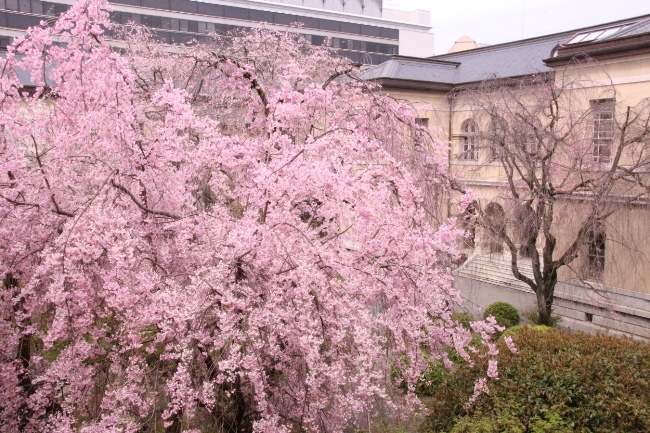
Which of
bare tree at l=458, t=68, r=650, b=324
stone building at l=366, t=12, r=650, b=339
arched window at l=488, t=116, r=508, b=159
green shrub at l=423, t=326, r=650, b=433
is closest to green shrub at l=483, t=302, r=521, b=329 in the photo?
bare tree at l=458, t=68, r=650, b=324

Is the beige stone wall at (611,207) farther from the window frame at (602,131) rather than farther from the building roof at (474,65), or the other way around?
the building roof at (474,65)

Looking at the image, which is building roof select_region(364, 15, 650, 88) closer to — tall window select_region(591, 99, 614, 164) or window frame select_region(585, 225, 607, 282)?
tall window select_region(591, 99, 614, 164)

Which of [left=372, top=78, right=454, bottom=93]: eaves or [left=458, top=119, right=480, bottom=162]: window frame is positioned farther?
[left=372, top=78, right=454, bottom=93]: eaves

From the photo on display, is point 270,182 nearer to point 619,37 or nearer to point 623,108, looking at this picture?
point 623,108

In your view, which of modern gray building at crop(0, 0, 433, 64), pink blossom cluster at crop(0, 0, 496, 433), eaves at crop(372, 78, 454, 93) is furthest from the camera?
modern gray building at crop(0, 0, 433, 64)

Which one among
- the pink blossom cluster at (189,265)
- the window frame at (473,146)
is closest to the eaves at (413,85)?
the window frame at (473,146)

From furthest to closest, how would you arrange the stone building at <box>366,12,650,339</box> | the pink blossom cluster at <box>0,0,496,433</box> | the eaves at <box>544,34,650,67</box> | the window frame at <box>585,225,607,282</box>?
the eaves at <box>544,34,650,67</box>, the window frame at <box>585,225,607,282</box>, the stone building at <box>366,12,650,339</box>, the pink blossom cluster at <box>0,0,496,433</box>

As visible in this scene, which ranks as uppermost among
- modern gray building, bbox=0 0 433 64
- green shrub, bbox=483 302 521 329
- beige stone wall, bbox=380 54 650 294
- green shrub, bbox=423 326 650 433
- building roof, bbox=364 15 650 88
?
modern gray building, bbox=0 0 433 64

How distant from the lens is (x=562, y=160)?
1223cm

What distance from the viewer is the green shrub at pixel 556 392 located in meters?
5.49

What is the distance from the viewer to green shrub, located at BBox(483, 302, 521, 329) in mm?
13281

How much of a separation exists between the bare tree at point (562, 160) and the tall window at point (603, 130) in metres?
0.02

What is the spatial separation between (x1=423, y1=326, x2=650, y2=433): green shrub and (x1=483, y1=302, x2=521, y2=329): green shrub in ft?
21.0

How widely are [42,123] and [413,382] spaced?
A: 4774mm
